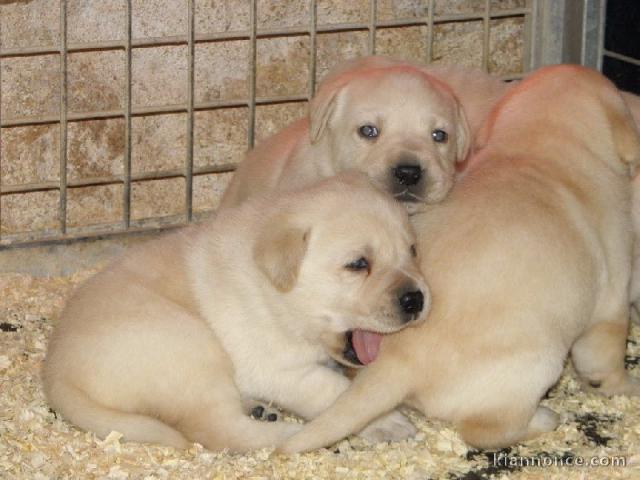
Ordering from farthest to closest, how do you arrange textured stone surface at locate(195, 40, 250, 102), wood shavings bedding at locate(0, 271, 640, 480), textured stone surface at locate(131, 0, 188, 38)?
textured stone surface at locate(195, 40, 250, 102)
textured stone surface at locate(131, 0, 188, 38)
wood shavings bedding at locate(0, 271, 640, 480)

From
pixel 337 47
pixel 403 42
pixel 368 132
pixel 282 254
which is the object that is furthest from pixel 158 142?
pixel 282 254

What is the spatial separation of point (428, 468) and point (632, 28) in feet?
10.5

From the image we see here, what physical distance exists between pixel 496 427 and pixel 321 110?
5.24 feet

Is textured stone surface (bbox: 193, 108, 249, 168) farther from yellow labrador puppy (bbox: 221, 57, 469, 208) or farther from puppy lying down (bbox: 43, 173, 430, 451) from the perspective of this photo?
puppy lying down (bbox: 43, 173, 430, 451)

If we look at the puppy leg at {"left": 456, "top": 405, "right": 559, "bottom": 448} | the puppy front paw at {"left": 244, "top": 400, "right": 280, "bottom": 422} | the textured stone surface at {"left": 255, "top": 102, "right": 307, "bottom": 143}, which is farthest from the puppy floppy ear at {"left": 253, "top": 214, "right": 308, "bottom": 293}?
the textured stone surface at {"left": 255, "top": 102, "right": 307, "bottom": 143}

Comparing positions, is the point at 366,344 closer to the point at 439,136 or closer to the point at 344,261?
the point at 344,261

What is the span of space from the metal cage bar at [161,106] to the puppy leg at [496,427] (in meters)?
2.44

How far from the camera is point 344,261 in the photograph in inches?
178

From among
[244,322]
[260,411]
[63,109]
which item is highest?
[63,109]

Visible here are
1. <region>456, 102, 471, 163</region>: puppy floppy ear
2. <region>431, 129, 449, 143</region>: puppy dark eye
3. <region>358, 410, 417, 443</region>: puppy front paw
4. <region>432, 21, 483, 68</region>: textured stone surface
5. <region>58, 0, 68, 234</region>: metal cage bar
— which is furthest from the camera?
<region>432, 21, 483, 68</region>: textured stone surface

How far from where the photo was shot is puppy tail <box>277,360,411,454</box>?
4.35 m

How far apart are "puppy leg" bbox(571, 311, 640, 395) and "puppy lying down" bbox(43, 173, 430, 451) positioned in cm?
78

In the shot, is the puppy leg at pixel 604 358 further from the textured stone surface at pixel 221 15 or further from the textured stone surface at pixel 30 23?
the textured stone surface at pixel 30 23

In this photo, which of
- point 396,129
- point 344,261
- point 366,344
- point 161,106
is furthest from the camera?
point 161,106
